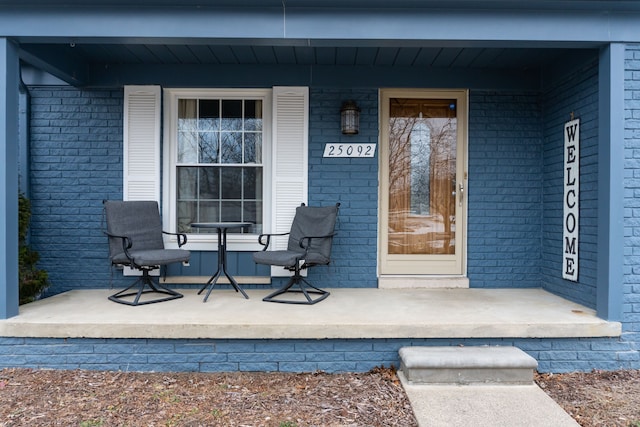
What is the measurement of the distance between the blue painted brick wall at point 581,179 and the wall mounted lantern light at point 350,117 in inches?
71.9

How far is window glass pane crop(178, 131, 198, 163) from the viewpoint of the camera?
4.14 meters

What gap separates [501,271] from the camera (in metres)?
4.10

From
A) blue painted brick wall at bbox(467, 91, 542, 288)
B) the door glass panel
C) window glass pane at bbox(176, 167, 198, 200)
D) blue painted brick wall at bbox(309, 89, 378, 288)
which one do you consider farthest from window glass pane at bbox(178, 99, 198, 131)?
blue painted brick wall at bbox(467, 91, 542, 288)

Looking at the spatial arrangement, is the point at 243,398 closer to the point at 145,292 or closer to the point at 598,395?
the point at 145,292

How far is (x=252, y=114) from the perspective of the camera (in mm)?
4148

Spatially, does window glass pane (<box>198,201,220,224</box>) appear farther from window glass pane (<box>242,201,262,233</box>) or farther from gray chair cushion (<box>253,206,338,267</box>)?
gray chair cushion (<box>253,206,338,267</box>)

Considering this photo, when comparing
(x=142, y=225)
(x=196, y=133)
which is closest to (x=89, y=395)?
(x=142, y=225)

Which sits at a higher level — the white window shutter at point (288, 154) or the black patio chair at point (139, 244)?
the white window shutter at point (288, 154)

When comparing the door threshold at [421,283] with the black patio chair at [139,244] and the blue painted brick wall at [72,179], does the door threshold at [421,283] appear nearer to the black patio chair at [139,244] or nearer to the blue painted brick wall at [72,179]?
the black patio chair at [139,244]

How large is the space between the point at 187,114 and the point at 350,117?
162 centimetres

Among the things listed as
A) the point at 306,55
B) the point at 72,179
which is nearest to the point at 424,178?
the point at 306,55

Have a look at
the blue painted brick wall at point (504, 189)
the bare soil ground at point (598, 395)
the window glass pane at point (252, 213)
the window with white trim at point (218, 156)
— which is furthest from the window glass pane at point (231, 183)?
the bare soil ground at point (598, 395)

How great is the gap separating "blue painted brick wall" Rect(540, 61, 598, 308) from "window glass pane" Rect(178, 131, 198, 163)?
134 inches

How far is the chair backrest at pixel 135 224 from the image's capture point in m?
3.52
